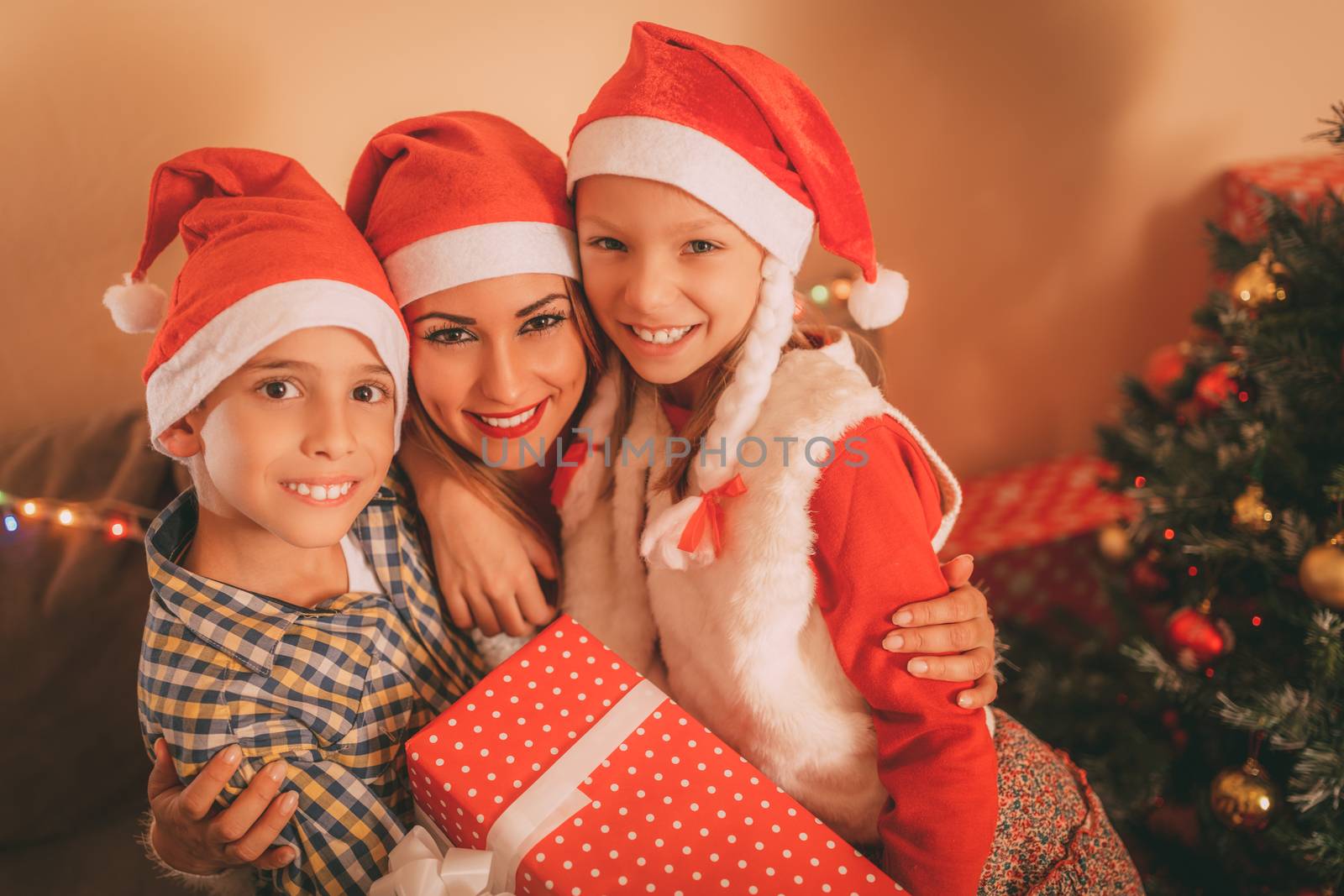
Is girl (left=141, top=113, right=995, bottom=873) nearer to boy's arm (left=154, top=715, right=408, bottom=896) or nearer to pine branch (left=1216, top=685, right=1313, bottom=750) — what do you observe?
boy's arm (left=154, top=715, right=408, bottom=896)

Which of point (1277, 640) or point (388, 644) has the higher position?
point (388, 644)

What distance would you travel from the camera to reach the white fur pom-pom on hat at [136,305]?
1.26m

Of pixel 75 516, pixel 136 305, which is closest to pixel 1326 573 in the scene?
pixel 136 305

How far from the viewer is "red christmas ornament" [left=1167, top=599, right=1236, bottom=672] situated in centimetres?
166

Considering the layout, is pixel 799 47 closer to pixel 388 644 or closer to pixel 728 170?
pixel 728 170

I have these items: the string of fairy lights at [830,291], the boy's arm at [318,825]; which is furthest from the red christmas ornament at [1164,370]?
the boy's arm at [318,825]

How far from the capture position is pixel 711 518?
1228 mm

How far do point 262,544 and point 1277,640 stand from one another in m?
1.66

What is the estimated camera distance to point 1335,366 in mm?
1486

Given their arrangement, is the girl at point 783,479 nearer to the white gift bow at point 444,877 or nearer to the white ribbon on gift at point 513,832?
the white ribbon on gift at point 513,832

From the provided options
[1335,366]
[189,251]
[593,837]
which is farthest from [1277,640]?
[189,251]

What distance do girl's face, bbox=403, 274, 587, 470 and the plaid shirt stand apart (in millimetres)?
295

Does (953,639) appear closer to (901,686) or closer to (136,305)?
(901,686)

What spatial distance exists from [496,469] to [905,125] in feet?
4.42
